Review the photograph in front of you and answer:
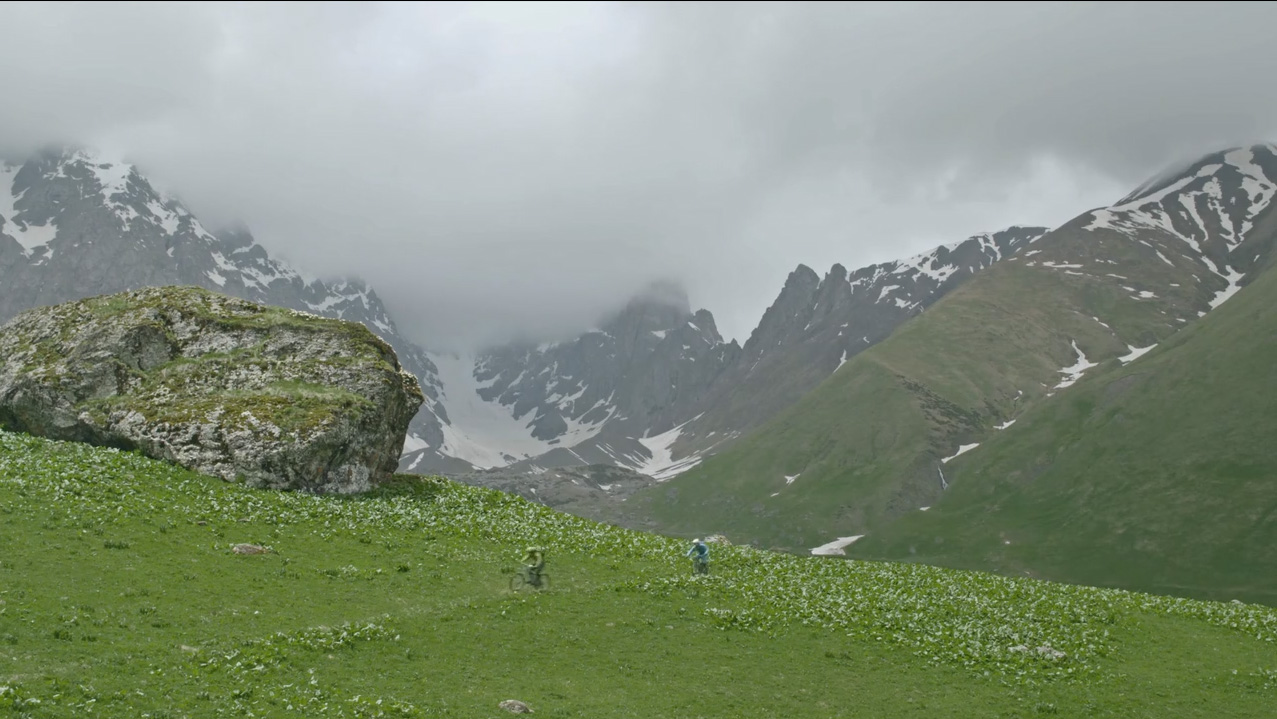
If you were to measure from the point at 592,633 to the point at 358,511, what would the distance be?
16772 millimetres

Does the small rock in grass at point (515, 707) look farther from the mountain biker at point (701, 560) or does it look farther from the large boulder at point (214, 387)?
the large boulder at point (214, 387)

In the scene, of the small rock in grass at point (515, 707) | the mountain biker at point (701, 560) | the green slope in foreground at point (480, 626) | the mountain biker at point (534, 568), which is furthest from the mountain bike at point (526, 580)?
the small rock in grass at point (515, 707)

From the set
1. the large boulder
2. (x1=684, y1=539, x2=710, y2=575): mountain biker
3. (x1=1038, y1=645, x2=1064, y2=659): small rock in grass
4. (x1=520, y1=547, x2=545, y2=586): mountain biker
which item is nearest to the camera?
(x1=1038, y1=645, x2=1064, y2=659): small rock in grass

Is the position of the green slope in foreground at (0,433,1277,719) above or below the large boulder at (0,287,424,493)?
below

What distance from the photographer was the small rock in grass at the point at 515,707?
24773 mm

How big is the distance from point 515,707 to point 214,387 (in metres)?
32.7

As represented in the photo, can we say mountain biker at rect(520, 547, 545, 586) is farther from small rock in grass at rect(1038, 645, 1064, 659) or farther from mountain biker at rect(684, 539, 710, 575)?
small rock in grass at rect(1038, 645, 1064, 659)

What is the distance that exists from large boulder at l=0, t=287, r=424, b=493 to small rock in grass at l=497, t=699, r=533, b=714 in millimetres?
23658

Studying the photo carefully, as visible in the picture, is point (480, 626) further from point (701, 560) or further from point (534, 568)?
point (701, 560)

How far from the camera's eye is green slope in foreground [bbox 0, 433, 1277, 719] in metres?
24.2

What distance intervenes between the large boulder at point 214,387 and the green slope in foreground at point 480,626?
256 centimetres

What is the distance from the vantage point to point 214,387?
48500 millimetres

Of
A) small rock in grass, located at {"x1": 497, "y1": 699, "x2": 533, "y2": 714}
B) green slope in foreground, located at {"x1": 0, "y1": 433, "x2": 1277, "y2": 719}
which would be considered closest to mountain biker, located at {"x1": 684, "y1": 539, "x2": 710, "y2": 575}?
green slope in foreground, located at {"x1": 0, "y1": 433, "x2": 1277, "y2": 719}

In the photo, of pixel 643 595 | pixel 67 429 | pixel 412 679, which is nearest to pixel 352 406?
pixel 67 429
